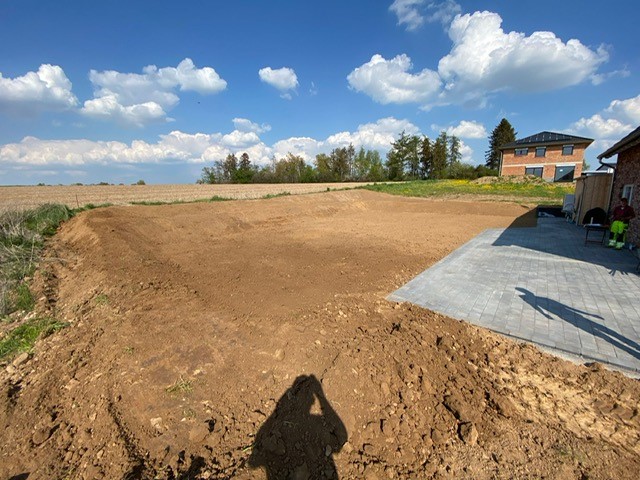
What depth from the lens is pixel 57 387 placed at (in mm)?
3287

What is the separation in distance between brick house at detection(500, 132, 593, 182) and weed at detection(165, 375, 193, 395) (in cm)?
4351

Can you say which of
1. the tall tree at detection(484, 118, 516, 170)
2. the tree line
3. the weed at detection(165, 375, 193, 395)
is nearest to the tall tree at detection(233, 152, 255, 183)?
the tree line

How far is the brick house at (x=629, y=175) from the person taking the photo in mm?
7724

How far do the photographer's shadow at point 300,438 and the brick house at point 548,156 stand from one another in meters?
42.8

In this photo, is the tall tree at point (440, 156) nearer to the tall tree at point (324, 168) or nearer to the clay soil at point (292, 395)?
the tall tree at point (324, 168)

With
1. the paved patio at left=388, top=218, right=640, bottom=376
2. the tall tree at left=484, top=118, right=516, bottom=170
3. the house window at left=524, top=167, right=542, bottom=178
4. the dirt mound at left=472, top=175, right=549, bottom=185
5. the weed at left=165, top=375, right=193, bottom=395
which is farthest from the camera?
the tall tree at left=484, top=118, right=516, bottom=170

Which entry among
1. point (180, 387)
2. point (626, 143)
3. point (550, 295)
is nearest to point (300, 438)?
point (180, 387)

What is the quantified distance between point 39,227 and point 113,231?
3.14 m

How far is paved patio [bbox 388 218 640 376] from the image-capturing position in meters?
3.75

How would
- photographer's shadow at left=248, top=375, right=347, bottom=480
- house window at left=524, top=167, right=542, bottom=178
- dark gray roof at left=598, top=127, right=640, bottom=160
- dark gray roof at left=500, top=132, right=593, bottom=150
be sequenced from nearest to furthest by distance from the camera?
photographer's shadow at left=248, top=375, right=347, bottom=480
dark gray roof at left=598, top=127, right=640, bottom=160
dark gray roof at left=500, top=132, right=593, bottom=150
house window at left=524, top=167, right=542, bottom=178

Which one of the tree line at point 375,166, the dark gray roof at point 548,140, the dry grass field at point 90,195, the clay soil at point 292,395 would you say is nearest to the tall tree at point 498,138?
the tree line at point 375,166

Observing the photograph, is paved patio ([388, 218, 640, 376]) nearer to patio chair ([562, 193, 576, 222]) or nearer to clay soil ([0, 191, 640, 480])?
clay soil ([0, 191, 640, 480])

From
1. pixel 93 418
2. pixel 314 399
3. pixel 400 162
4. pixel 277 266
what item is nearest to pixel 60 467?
pixel 93 418

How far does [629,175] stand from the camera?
8.88 m
